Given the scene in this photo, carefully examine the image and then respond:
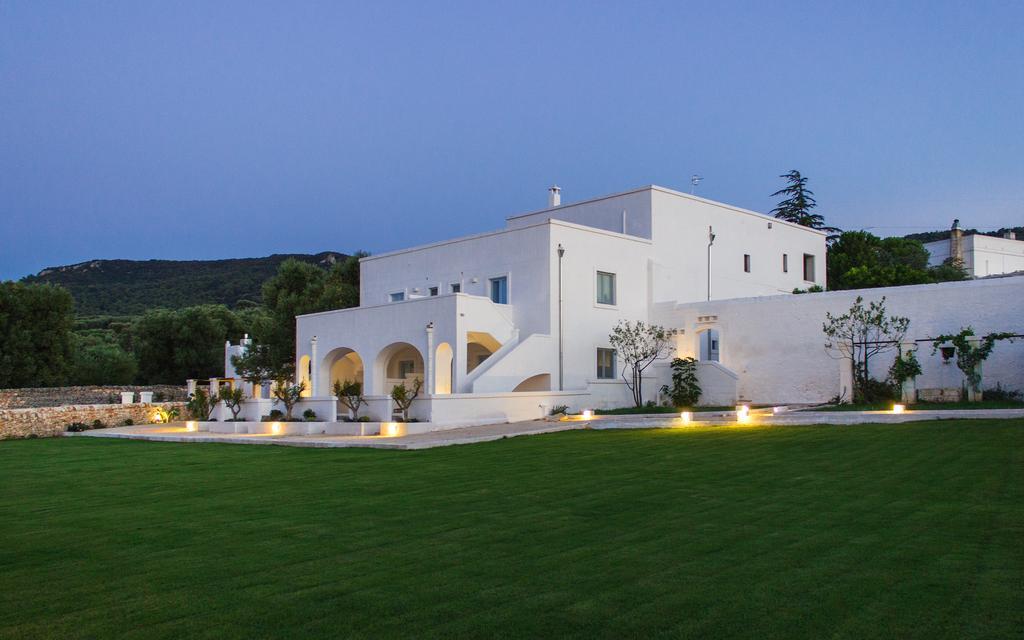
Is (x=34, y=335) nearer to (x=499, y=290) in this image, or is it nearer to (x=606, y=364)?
(x=499, y=290)

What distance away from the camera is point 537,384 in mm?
27953

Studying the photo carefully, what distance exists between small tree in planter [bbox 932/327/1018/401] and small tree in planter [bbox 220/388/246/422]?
20.6 meters

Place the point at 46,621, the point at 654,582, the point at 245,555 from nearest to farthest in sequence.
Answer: the point at 46,621 → the point at 654,582 → the point at 245,555

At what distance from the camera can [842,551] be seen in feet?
21.3

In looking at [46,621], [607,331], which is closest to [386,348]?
[607,331]

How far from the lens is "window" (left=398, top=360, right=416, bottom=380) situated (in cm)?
3219

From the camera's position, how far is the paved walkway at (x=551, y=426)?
57.5 feet

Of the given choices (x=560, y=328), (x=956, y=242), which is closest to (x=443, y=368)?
(x=560, y=328)

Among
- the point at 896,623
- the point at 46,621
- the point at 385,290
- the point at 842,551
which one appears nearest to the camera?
the point at 896,623

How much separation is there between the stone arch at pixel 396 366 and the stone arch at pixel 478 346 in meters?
1.86

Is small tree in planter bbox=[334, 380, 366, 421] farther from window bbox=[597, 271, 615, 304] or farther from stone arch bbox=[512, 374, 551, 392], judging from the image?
window bbox=[597, 271, 615, 304]

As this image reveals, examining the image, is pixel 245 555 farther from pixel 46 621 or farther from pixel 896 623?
pixel 896 623

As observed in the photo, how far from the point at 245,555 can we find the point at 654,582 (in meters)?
3.47

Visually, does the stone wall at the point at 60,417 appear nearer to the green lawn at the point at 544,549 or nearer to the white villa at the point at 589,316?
the white villa at the point at 589,316
